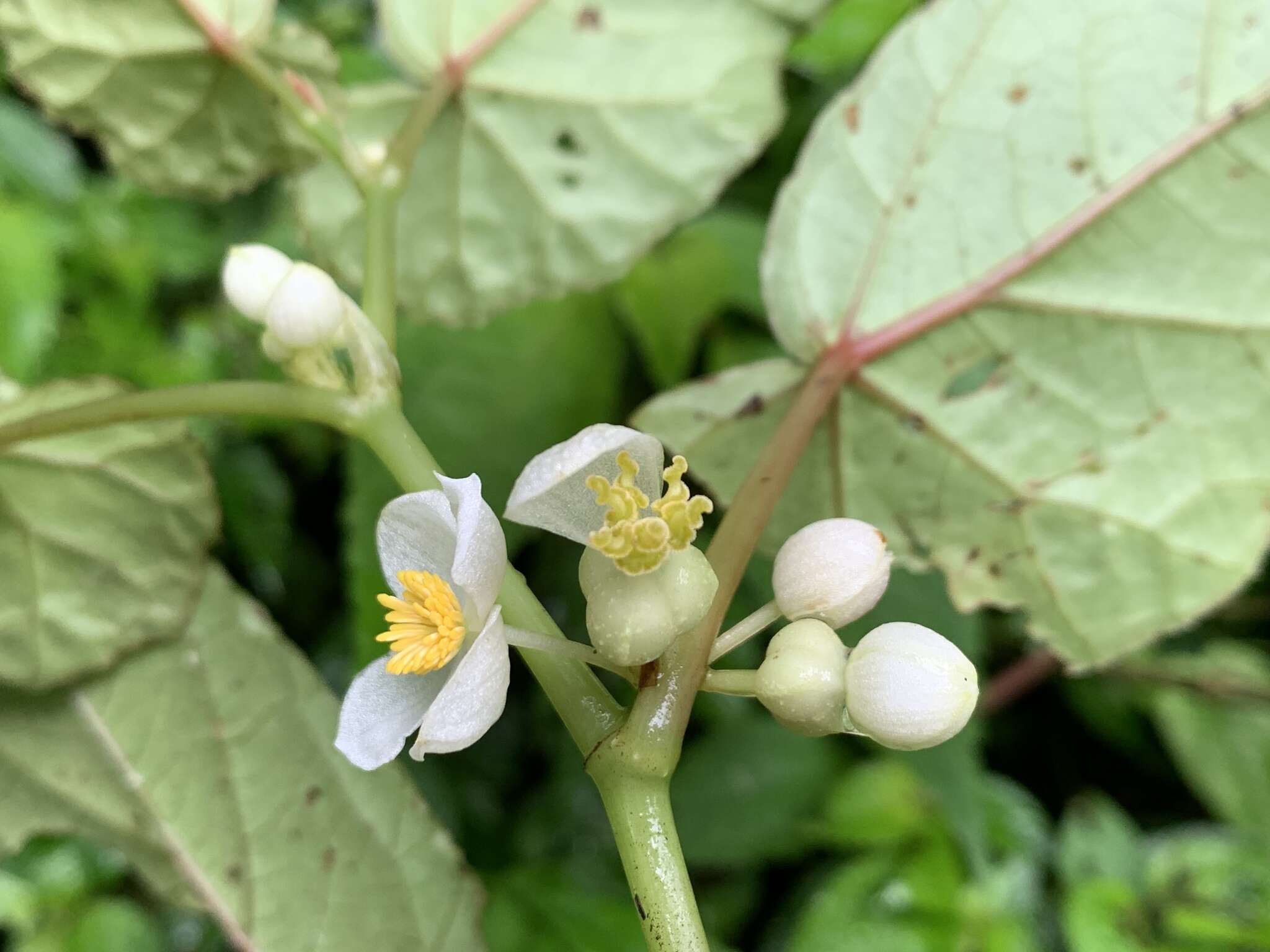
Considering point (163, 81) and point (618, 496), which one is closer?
point (618, 496)

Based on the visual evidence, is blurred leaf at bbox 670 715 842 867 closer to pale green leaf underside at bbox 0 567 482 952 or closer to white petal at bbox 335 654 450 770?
pale green leaf underside at bbox 0 567 482 952

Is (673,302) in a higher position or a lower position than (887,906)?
higher

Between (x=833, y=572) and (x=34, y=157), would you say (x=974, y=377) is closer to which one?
(x=833, y=572)

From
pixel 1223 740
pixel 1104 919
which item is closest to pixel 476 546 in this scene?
pixel 1104 919

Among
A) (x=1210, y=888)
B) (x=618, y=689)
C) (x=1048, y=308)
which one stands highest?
(x=1048, y=308)

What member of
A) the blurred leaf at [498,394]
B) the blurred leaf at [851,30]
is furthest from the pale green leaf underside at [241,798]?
the blurred leaf at [851,30]

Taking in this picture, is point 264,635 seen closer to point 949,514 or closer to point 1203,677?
point 949,514

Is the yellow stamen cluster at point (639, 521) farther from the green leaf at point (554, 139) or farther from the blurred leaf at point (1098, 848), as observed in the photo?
the blurred leaf at point (1098, 848)
